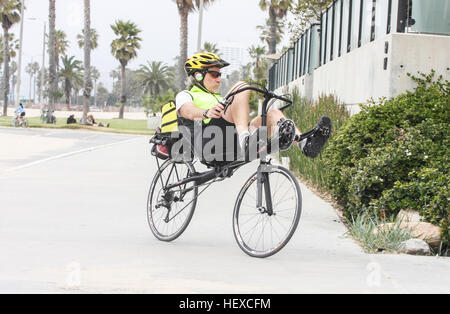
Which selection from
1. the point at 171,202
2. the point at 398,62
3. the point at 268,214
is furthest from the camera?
the point at 398,62

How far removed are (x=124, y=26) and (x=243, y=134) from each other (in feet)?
249

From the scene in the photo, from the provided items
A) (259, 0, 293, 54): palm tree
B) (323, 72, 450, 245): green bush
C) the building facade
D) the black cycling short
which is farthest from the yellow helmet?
(259, 0, 293, 54): palm tree

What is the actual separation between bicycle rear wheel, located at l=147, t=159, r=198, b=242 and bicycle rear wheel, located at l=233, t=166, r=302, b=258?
73 centimetres

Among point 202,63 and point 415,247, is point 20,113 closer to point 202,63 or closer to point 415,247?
point 202,63

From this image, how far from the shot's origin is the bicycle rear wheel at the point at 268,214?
5.10 metres

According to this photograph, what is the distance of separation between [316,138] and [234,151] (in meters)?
0.76

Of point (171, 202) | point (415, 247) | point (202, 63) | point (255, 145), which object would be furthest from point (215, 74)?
point (415, 247)

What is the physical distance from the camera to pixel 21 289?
4410 mm

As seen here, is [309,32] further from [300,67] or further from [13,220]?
[13,220]

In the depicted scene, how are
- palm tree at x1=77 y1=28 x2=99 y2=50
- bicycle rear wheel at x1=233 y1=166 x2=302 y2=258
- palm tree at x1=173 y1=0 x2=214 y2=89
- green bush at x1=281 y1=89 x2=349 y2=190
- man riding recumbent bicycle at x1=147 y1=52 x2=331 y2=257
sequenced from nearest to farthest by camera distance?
→ bicycle rear wheel at x1=233 y1=166 x2=302 y2=258 < man riding recumbent bicycle at x1=147 y1=52 x2=331 y2=257 < green bush at x1=281 y1=89 x2=349 y2=190 < palm tree at x1=173 y1=0 x2=214 y2=89 < palm tree at x1=77 y1=28 x2=99 y2=50

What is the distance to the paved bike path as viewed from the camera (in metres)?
4.64

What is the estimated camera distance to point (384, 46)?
34.1ft

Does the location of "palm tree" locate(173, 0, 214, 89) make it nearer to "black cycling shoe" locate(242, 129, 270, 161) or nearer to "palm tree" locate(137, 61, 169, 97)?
"black cycling shoe" locate(242, 129, 270, 161)

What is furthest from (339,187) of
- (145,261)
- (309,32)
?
(309,32)
